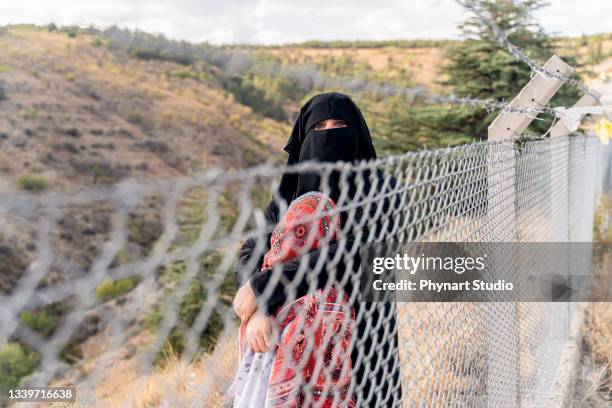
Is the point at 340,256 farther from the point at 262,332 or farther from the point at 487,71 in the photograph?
the point at 487,71

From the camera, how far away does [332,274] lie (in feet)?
4.67

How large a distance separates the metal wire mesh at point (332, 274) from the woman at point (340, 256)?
0.06ft

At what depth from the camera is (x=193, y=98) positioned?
173 feet

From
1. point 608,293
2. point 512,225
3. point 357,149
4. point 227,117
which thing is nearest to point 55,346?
point 357,149

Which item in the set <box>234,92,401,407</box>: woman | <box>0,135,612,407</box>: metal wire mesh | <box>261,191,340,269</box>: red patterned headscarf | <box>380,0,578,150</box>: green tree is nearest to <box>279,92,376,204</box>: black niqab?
<box>234,92,401,407</box>: woman

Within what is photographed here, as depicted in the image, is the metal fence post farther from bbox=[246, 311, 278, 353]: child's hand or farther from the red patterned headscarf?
bbox=[246, 311, 278, 353]: child's hand

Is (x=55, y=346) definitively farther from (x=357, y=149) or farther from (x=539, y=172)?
(x=539, y=172)

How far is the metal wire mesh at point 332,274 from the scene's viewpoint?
2.40 feet

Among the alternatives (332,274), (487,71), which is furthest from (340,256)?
(487,71)

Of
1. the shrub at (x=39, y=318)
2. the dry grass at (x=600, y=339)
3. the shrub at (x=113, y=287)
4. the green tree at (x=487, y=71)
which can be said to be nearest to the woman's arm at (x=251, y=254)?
the shrub at (x=39, y=318)

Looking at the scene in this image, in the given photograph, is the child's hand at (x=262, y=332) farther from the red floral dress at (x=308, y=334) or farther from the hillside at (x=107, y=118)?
the hillside at (x=107, y=118)

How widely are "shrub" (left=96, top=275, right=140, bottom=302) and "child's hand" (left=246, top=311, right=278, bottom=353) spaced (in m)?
0.76

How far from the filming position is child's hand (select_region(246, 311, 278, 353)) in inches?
63.0

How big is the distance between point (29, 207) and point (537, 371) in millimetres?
3208
